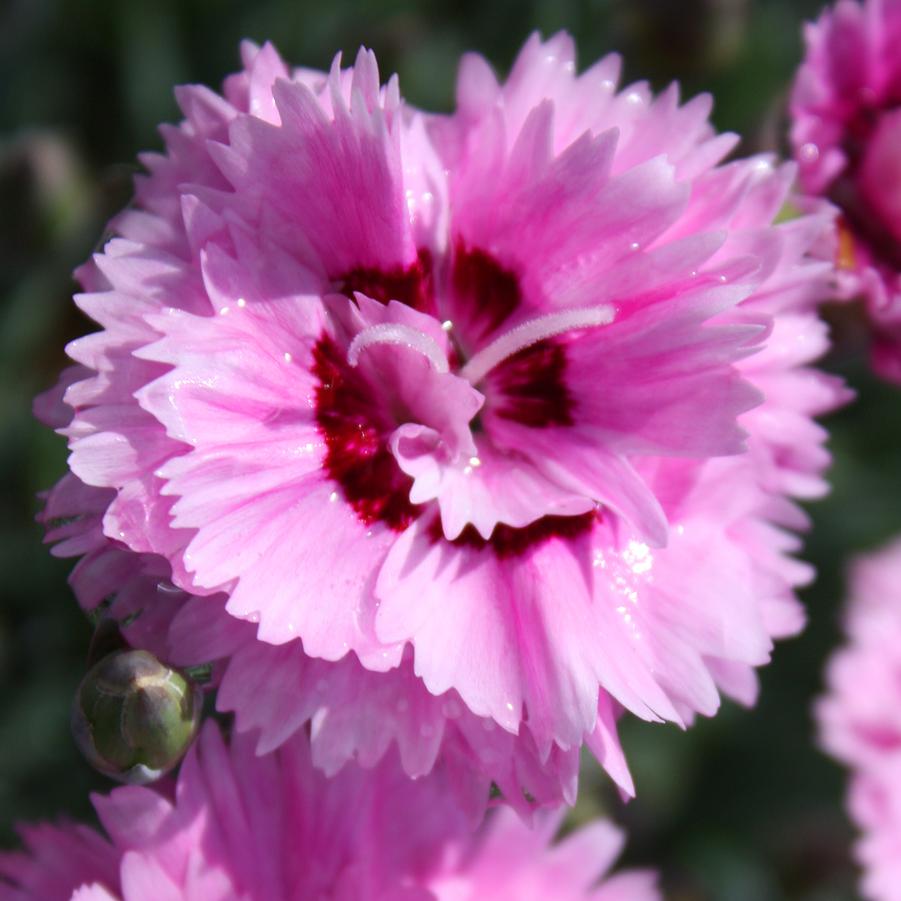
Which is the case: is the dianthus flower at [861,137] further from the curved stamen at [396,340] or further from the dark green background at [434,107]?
the curved stamen at [396,340]

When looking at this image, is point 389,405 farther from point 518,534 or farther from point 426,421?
point 518,534

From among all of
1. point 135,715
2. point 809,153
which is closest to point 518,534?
point 135,715

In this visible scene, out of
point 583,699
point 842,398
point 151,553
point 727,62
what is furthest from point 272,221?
point 727,62

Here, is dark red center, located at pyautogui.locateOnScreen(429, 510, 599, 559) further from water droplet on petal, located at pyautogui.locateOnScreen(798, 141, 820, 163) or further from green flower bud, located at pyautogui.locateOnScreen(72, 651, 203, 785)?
water droplet on petal, located at pyautogui.locateOnScreen(798, 141, 820, 163)

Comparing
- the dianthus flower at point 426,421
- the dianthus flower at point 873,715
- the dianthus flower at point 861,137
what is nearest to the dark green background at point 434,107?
the dianthus flower at point 861,137

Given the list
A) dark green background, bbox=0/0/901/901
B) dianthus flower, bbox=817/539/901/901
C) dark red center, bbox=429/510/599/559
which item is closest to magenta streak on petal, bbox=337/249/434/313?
dark red center, bbox=429/510/599/559

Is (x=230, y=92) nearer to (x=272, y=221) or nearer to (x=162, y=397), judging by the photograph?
(x=272, y=221)
